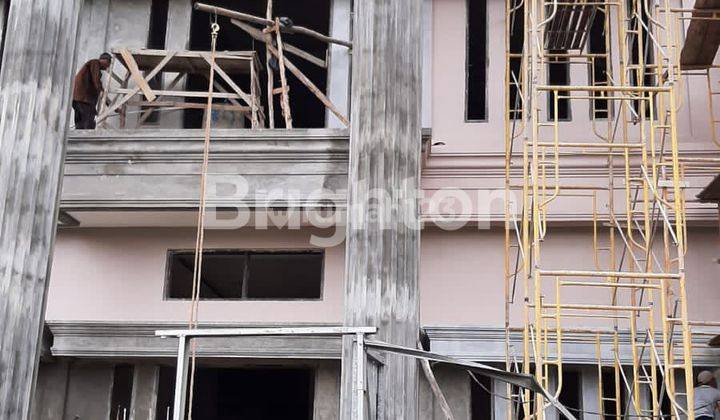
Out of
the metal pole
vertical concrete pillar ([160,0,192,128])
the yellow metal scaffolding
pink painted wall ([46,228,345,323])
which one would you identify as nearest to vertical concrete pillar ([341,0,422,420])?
the yellow metal scaffolding

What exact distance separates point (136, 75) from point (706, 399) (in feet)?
25.4

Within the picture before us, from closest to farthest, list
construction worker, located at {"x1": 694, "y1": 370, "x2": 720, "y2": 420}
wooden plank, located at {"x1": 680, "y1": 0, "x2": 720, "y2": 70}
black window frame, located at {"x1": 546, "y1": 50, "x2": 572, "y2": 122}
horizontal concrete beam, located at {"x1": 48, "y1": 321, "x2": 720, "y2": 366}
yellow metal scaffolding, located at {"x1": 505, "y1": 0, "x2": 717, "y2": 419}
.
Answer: construction worker, located at {"x1": 694, "y1": 370, "x2": 720, "y2": 420}
wooden plank, located at {"x1": 680, "y1": 0, "x2": 720, "y2": 70}
yellow metal scaffolding, located at {"x1": 505, "y1": 0, "x2": 717, "y2": 419}
horizontal concrete beam, located at {"x1": 48, "y1": 321, "x2": 720, "y2": 366}
black window frame, located at {"x1": 546, "y1": 50, "x2": 572, "y2": 122}

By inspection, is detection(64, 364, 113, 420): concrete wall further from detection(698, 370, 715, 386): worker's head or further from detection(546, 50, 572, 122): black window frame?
detection(698, 370, 715, 386): worker's head

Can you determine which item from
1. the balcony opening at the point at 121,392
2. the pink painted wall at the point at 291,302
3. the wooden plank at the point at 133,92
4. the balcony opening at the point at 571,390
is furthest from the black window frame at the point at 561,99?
the balcony opening at the point at 121,392

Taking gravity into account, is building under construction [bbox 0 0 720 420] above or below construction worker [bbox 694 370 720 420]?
above

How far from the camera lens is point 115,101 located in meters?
12.8

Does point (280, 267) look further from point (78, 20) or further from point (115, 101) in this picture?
point (78, 20)

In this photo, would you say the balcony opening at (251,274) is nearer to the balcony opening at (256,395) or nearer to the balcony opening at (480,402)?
the balcony opening at (480,402)

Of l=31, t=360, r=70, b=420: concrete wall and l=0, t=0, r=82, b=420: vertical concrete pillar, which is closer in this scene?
l=0, t=0, r=82, b=420: vertical concrete pillar

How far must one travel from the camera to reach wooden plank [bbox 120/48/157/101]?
12.1 metres

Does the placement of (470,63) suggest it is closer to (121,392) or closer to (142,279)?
(142,279)

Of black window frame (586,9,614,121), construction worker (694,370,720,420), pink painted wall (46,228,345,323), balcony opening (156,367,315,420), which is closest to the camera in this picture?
construction worker (694,370,720,420)

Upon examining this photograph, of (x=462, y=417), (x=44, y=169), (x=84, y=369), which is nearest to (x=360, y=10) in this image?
(x=44, y=169)

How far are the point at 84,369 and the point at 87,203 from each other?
227 centimetres
